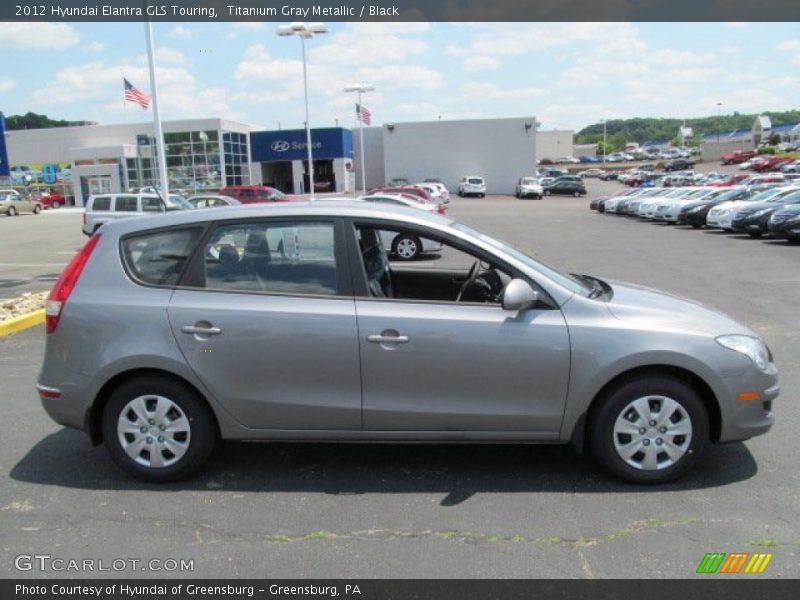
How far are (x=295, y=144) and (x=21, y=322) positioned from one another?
50852mm

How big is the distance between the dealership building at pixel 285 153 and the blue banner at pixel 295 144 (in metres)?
0.09

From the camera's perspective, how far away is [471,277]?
15.6ft

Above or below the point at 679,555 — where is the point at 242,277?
above

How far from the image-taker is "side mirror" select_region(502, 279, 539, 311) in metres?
3.75

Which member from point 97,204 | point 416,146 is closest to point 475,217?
point 97,204

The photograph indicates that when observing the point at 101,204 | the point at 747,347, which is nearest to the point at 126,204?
the point at 101,204

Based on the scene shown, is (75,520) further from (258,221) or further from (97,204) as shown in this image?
(97,204)

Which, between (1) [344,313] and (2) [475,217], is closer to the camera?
(1) [344,313]

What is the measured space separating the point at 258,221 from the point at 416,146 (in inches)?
2307

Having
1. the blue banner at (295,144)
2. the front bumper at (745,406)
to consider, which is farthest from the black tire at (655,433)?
the blue banner at (295,144)

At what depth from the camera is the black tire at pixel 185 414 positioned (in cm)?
396

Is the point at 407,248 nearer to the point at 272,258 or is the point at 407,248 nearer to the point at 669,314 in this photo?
the point at 272,258
